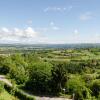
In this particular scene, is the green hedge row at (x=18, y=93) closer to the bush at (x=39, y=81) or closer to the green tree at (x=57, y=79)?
the bush at (x=39, y=81)

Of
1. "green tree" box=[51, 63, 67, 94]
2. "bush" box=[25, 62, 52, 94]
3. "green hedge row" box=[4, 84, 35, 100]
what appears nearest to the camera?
"green hedge row" box=[4, 84, 35, 100]

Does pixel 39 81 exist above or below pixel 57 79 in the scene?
below

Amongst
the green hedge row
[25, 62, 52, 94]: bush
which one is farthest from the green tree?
the green hedge row

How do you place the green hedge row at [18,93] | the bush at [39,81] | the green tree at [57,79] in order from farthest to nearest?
1. the green tree at [57,79]
2. the bush at [39,81]
3. the green hedge row at [18,93]

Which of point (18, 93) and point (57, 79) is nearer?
point (18, 93)

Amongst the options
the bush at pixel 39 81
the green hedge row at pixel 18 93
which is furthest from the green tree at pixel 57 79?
the green hedge row at pixel 18 93

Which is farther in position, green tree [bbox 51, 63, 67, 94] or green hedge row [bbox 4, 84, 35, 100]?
green tree [bbox 51, 63, 67, 94]

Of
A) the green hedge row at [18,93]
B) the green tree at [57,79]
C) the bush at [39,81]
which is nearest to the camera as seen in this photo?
the green hedge row at [18,93]

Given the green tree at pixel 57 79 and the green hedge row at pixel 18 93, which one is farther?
the green tree at pixel 57 79

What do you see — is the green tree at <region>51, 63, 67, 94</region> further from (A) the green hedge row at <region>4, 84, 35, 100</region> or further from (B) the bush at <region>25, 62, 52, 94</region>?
(A) the green hedge row at <region>4, 84, 35, 100</region>

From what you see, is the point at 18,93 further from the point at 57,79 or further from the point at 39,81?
the point at 57,79

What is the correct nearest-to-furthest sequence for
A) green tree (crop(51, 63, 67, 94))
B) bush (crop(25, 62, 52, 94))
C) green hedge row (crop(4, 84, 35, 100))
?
green hedge row (crop(4, 84, 35, 100)), bush (crop(25, 62, 52, 94)), green tree (crop(51, 63, 67, 94))

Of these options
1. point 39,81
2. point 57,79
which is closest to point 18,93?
point 39,81

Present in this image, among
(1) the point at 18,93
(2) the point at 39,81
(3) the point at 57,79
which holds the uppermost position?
(3) the point at 57,79
